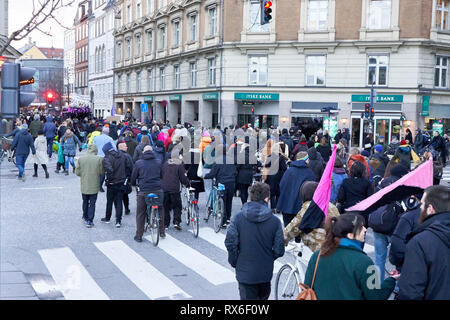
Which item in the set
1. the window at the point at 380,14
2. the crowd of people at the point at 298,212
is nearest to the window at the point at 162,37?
the window at the point at 380,14

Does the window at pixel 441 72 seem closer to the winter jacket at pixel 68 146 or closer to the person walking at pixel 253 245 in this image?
the winter jacket at pixel 68 146

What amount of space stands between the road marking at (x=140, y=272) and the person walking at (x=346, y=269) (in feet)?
11.6

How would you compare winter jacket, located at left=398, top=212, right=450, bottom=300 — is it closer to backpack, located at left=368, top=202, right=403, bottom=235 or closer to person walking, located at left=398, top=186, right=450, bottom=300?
person walking, located at left=398, top=186, right=450, bottom=300

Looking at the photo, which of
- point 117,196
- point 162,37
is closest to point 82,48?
point 162,37

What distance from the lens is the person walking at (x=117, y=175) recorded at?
459 inches

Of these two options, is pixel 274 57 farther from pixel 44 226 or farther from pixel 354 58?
pixel 44 226

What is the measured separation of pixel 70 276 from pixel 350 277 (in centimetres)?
537

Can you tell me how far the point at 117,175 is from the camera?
38.3 ft

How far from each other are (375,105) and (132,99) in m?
27.2

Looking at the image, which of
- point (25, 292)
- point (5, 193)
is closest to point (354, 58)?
point (5, 193)

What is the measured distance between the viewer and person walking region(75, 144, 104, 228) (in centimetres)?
1162

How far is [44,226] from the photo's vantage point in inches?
455

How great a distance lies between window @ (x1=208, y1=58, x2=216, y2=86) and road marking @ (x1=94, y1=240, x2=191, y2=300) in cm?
2799

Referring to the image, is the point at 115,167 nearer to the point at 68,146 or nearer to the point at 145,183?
the point at 145,183
